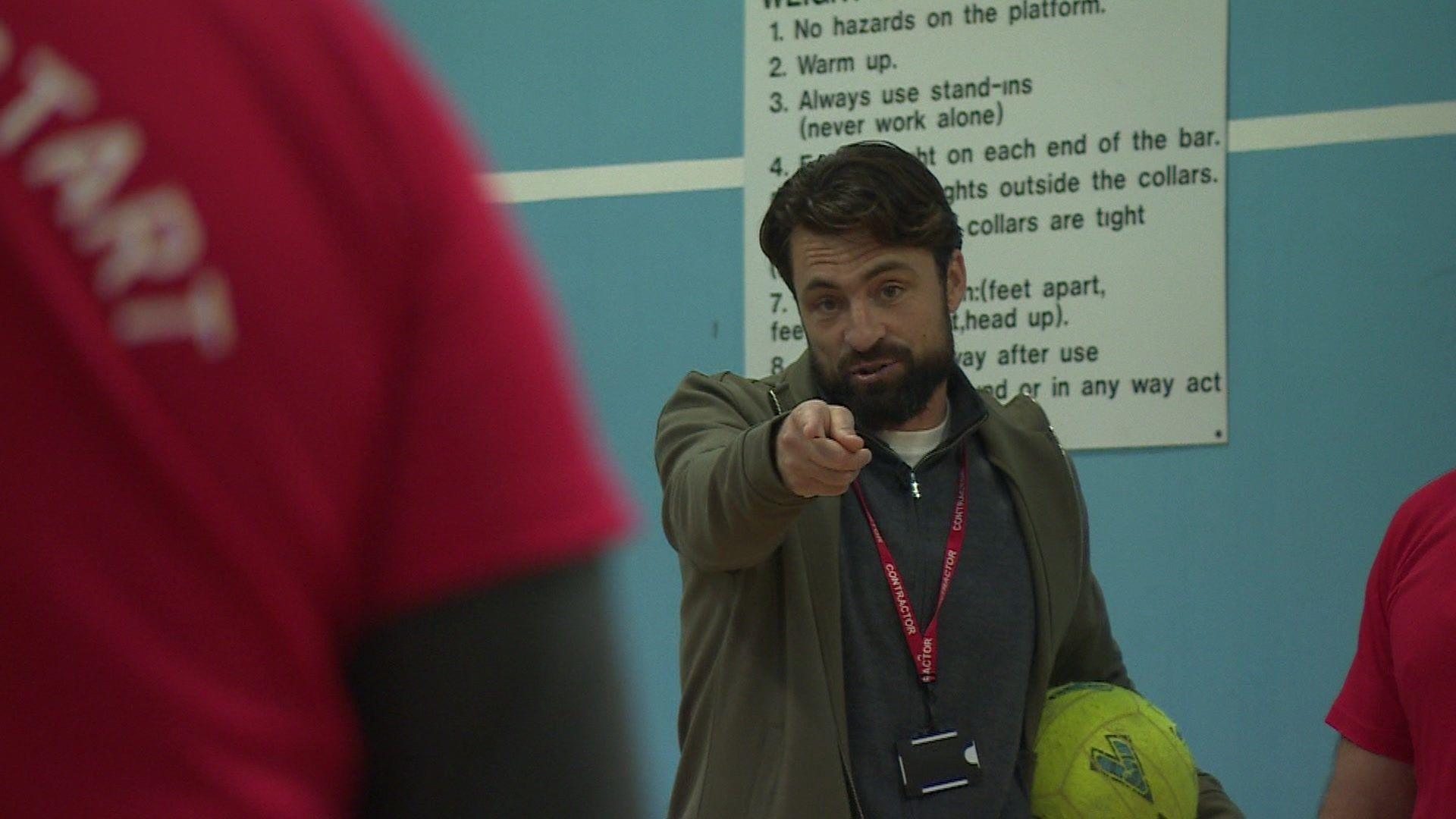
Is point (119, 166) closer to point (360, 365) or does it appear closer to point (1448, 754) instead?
point (360, 365)

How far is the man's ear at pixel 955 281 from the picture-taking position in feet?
8.22

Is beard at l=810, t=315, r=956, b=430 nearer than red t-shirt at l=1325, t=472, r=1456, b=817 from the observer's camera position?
No

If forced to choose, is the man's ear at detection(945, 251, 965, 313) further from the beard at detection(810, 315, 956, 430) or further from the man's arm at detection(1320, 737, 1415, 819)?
the man's arm at detection(1320, 737, 1415, 819)

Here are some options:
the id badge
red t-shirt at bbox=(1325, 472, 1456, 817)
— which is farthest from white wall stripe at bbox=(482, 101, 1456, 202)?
the id badge

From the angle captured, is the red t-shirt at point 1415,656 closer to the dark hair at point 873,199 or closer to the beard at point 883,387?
the beard at point 883,387

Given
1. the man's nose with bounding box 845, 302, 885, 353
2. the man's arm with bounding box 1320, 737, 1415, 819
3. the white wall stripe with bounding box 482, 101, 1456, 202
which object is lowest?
the man's arm with bounding box 1320, 737, 1415, 819

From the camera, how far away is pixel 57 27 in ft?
1.36

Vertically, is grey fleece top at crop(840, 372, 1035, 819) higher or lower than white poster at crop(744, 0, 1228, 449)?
lower

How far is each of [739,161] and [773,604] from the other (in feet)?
5.20

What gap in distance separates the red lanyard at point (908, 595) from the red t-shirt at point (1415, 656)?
0.55 meters

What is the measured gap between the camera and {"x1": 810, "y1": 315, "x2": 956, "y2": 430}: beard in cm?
233

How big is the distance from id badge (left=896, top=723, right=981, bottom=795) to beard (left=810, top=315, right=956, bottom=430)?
51 centimetres

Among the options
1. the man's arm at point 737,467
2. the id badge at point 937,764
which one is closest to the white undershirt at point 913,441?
the man's arm at point 737,467

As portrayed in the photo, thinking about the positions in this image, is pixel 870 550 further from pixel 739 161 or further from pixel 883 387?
pixel 739 161
